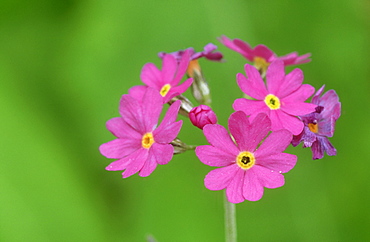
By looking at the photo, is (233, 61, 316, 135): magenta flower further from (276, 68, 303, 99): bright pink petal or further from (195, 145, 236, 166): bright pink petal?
(195, 145, 236, 166): bright pink petal

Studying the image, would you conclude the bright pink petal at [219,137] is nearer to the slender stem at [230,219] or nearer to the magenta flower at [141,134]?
the magenta flower at [141,134]

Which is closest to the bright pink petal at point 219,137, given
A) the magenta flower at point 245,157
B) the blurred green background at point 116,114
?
the magenta flower at point 245,157

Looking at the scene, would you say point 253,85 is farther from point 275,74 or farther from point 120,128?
point 120,128

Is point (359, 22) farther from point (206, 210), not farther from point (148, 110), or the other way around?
point (148, 110)

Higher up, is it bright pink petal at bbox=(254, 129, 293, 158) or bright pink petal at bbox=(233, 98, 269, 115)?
bright pink petal at bbox=(233, 98, 269, 115)

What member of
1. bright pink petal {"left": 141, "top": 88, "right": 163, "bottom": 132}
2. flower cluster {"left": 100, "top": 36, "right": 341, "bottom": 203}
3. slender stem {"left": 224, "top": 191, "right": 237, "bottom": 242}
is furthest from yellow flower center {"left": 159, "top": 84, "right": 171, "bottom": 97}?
slender stem {"left": 224, "top": 191, "right": 237, "bottom": 242}

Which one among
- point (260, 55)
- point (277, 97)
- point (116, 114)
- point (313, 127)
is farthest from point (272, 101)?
point (116, 114)
